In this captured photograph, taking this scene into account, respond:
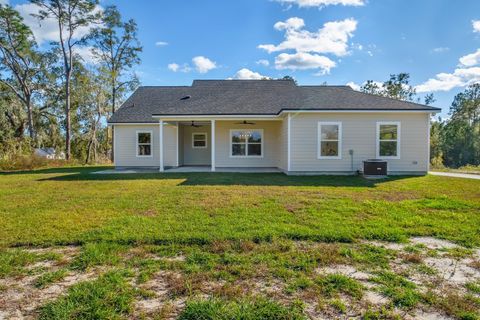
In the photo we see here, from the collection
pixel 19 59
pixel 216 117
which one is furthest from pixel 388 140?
pixel 19 59

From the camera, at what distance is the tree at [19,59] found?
21.3m

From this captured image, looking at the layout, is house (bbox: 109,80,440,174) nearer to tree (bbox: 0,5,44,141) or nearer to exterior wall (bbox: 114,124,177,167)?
exterior wall (bbox: 114,124,177,167)

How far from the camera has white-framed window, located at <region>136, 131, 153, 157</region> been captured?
14.6 m

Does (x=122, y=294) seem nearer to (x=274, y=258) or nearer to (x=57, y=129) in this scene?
(x=274, y=258)

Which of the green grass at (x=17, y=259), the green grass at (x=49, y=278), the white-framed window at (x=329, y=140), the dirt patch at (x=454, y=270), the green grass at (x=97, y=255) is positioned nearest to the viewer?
the green grass at (x=49, y=278)

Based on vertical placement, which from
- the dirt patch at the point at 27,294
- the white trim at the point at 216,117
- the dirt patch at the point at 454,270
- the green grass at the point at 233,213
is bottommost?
the dirt patch at the point at 27,294

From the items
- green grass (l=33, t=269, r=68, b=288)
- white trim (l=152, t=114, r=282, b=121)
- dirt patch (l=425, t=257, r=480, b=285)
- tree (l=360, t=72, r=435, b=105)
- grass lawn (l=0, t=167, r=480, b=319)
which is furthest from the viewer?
tree (l=360, t=72, r=435, b=105)

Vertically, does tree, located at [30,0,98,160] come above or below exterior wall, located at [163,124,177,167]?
above

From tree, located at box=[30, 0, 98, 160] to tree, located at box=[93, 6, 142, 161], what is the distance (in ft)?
7.67

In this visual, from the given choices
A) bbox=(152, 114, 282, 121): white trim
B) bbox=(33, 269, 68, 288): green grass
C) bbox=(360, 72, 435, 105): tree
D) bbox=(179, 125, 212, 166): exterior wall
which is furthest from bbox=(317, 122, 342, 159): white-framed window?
bbox=(360, 72, 435, 105): tree

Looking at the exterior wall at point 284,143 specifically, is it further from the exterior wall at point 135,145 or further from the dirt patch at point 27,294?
the dirt patch at point 27,294

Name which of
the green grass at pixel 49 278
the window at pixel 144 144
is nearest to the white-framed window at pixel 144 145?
the window at pixel 144 144

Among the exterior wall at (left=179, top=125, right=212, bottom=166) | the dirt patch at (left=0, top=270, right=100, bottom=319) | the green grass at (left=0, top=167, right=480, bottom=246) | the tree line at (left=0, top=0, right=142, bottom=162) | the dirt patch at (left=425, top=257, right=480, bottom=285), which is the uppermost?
the tree line at (left=0, top=0, right=142, bottom=162)

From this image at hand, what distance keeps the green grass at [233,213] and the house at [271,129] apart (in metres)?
3.36
